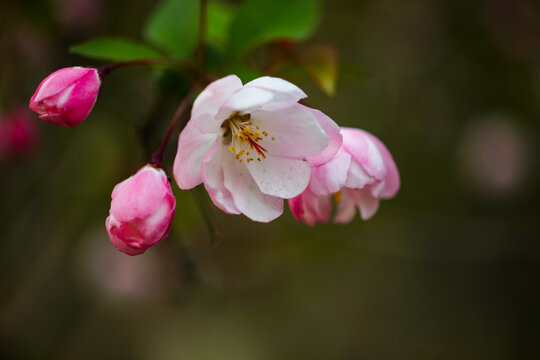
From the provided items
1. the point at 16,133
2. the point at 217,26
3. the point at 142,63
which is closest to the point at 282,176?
the point at 142,63

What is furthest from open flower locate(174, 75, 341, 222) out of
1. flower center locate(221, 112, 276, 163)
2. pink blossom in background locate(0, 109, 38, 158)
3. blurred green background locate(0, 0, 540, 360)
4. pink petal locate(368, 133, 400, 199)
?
pink blossom in background locate(0, 109, 38, 158)

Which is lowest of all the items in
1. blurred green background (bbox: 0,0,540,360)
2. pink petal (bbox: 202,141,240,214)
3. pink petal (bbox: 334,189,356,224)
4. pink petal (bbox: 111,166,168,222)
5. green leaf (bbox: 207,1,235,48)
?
blurred green background (bbox: 0,0,540,360)

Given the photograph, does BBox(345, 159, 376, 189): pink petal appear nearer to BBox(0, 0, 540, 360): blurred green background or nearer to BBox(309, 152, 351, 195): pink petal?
BBox(309, 152, 351, 195): pink petal

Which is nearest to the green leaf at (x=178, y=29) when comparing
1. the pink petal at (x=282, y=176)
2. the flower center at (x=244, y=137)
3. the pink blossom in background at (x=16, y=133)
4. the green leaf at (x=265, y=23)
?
the green leaf at (x=265, y=23)

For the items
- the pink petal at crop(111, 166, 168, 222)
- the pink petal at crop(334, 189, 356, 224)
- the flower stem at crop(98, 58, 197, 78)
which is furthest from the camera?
the pink petal at crop(334, 189, 356, 224)

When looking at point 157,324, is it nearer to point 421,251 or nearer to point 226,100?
point 421,251

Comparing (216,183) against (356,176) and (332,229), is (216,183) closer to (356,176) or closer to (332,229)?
(356,176)
